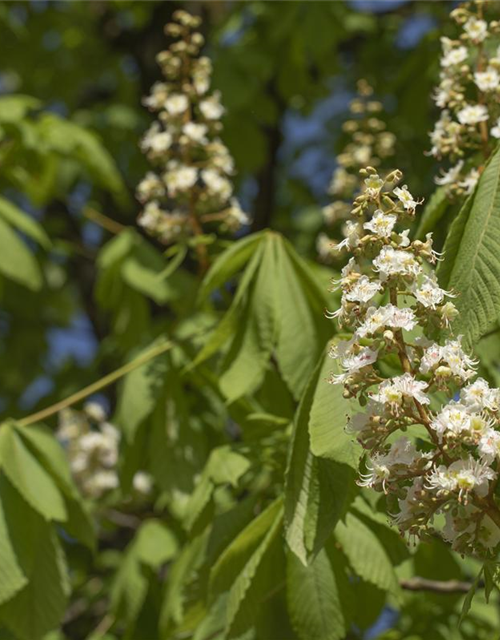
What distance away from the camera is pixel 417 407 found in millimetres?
1540

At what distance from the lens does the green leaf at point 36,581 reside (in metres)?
2.47

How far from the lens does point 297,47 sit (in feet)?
15.5

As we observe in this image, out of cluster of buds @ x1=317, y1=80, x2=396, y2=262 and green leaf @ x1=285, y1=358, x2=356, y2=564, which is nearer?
green leaf @ x1=285, y1=358, x2=356, y2=564

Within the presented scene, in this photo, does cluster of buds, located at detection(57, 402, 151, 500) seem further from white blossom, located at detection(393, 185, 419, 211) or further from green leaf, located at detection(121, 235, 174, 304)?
white blossom, located at detection(393, 185, 419, 211)

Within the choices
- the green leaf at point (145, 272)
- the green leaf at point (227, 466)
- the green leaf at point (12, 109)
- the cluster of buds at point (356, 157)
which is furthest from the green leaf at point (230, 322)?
the green leaf at point (12, 109)

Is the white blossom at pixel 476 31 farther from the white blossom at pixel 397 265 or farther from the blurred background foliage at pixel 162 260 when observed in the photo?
the white blossom at pixel 397 265

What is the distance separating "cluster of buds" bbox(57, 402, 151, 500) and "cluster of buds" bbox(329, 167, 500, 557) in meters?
3.00

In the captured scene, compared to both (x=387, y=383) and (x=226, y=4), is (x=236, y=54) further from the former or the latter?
(x=387, y=383)

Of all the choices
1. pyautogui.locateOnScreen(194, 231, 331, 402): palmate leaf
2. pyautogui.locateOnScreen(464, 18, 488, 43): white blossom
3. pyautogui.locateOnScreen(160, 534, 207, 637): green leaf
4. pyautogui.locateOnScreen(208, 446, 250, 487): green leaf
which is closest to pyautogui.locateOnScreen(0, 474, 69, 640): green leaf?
pyautogui.locateOnScreen(160, 534, 207, 637): green leaf

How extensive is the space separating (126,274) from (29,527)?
1.50 m

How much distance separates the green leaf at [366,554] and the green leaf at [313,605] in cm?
7

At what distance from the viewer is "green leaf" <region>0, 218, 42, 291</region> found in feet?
11.5

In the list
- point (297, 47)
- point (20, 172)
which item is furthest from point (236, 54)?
point (20, 172)

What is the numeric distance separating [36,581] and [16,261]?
128cm
